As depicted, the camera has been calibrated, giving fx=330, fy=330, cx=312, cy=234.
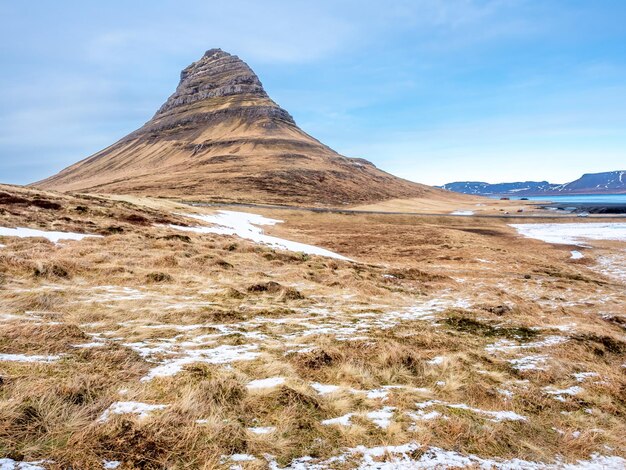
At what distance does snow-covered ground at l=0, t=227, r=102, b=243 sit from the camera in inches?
541

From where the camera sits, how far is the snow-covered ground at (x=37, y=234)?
45.1 feet

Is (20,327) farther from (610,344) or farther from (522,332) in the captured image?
(610,344)

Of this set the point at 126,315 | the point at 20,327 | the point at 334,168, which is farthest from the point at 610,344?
the point at 334,168

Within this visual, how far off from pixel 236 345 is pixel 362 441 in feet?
11.1

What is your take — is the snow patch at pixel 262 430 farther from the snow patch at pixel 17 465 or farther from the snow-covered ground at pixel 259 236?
the snow-covered ground at pixel 259 236

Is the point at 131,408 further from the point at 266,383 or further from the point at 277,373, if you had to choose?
the point at 277,373

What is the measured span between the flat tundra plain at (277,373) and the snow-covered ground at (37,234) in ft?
2.65

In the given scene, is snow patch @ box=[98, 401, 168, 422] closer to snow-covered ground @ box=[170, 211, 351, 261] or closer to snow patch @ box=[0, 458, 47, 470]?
snow patch @ box=[0, 458, 47, 470]

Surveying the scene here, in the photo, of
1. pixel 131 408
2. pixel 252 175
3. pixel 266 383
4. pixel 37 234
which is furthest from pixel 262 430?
pixel 252 175

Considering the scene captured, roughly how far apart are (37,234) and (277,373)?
15.0 metres

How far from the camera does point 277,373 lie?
215 inches

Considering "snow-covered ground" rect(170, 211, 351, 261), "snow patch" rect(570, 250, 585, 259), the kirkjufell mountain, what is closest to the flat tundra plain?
"snow-covered ground" rect(170, 211, 351, 261)

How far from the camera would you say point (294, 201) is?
337 feet

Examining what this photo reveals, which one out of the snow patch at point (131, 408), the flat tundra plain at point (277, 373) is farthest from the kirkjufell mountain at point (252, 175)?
the snow patch at point (131, 408)
